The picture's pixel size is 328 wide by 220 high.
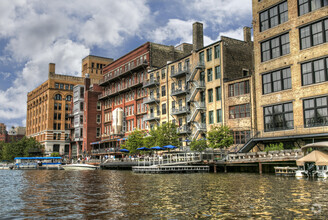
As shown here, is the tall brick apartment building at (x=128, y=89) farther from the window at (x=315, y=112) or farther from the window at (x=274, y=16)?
the window at (x=315, y=112)

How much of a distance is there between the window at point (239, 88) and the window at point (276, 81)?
11.5ft

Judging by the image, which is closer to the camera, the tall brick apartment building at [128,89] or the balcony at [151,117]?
the balcony at [151,117]

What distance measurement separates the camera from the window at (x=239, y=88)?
155ft

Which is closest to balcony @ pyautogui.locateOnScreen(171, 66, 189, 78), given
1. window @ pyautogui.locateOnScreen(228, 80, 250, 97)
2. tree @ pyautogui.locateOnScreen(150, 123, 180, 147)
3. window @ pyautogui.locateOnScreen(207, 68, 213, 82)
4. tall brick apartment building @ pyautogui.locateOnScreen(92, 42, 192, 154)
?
window @ pyautogui.locateOnScreen(207, 68, 213, 82)

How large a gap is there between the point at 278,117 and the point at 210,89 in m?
13.9

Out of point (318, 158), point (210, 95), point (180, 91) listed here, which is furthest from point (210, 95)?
point (318, 158)

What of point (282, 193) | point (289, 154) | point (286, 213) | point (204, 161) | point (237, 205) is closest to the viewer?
point (286, 213)

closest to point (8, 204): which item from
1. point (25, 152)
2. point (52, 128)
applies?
point (25, 152)

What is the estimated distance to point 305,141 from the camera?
38188 mm

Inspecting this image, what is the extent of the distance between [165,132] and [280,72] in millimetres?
18129

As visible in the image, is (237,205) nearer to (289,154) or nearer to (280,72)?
(289,154)

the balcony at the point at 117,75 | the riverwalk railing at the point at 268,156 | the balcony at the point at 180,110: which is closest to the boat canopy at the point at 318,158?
the riverwalk railing at the point at 268,156

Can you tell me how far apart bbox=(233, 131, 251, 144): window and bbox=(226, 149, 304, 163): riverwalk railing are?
7378mm

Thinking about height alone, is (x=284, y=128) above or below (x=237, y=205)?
above
